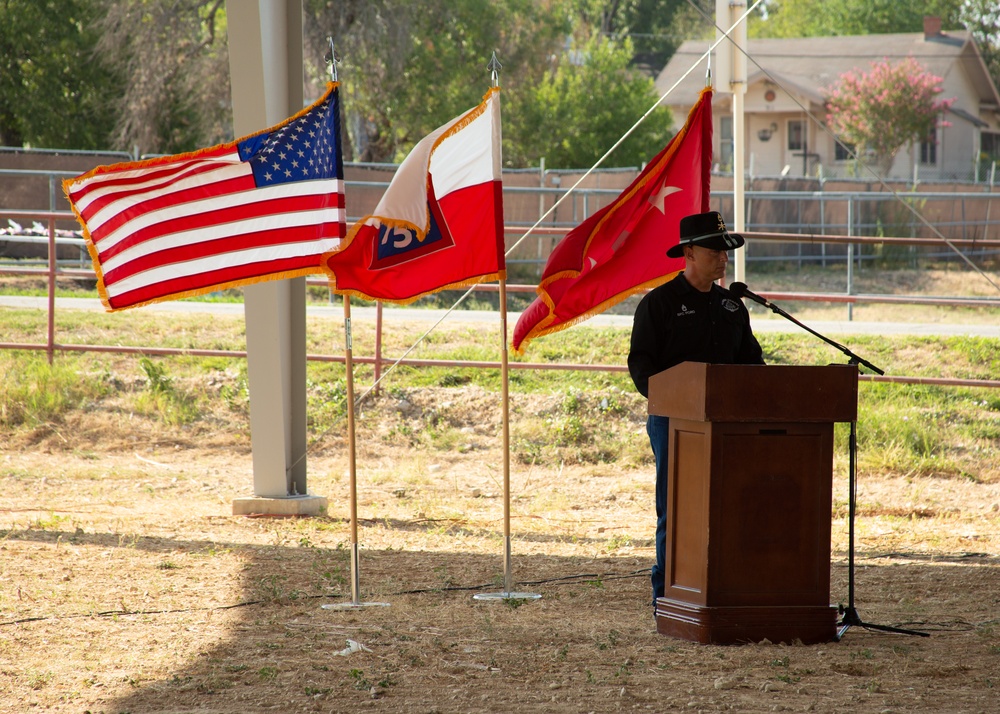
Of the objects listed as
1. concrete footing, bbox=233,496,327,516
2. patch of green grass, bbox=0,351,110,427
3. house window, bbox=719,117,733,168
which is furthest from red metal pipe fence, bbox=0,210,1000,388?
house window, bbox=719,117,733,168

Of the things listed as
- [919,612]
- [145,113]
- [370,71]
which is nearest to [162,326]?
[919,612]

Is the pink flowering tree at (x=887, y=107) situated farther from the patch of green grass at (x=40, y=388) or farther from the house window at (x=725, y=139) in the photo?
the patch of green grass at (x=40, y=388)

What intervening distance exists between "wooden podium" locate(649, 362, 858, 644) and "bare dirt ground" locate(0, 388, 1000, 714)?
6.2 inches

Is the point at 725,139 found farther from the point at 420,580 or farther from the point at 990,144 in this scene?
the point at 420,580

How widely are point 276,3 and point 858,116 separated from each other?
119 ft

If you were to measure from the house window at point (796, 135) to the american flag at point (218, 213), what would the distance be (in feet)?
125

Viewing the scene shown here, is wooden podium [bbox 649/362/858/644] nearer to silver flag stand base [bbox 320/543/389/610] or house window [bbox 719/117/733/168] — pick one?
silver flag stand base [bbox 320/543/389/610]

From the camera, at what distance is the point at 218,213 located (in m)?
6.75

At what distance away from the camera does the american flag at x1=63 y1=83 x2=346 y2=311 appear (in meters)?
6.64

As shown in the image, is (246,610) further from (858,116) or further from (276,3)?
(858,116)

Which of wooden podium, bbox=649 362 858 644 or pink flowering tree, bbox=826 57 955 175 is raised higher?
pink flowering tree, bbox=826 57 955 175

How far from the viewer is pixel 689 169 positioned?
288 inches

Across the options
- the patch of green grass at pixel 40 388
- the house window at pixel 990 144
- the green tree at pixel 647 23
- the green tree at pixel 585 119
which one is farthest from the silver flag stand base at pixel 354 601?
the green tree at pixel 647 23

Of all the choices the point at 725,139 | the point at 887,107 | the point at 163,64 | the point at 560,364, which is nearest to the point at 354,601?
the point at 560,364
